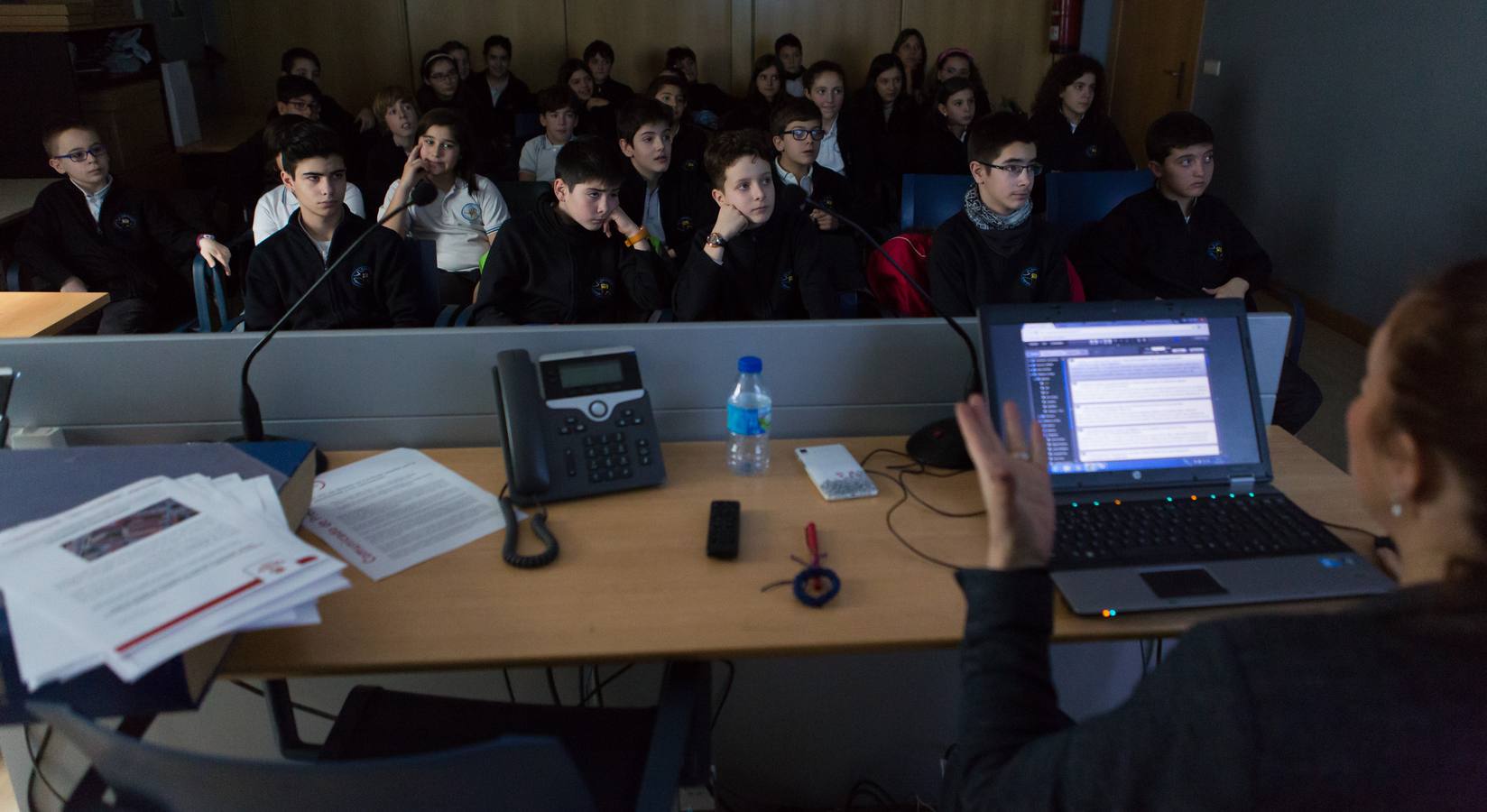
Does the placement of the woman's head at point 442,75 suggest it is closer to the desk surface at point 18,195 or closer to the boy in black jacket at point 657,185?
the desk surface at point 18,195

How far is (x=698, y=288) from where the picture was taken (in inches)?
99.4

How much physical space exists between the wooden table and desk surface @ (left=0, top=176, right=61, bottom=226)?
4.07ft

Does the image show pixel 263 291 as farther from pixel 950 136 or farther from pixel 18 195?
pixel 950 136

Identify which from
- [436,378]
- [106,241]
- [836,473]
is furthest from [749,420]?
[106,241]

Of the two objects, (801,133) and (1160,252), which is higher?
(801,133)

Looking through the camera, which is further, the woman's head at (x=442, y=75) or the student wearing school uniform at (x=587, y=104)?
the woman's head at (x=442, y=75)

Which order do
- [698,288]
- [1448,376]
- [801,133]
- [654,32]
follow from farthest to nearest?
[654,32] → [801,133] → [698,288] → [1448,376]

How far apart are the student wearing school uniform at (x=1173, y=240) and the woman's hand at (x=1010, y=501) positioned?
2373 mm

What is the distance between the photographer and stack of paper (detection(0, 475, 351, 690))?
3.02ft

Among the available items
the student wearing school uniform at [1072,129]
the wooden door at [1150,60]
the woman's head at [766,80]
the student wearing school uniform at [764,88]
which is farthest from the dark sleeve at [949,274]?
the wooden door at [1150,60]

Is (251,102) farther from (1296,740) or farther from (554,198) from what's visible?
(1296,740)

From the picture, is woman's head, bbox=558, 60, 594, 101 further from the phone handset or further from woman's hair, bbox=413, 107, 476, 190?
the phone handset

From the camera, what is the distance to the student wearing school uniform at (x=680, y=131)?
4.53m

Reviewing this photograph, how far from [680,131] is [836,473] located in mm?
3678
